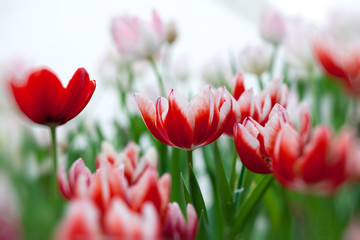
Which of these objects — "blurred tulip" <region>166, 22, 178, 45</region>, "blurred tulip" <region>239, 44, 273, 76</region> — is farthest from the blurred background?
"blurred tulip" <region>239, 44, 273, 76</region>

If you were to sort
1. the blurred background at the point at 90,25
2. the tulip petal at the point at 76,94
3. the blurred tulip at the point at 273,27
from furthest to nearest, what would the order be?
the blurred background at the point at 90,25 → the blurred tulip at the point at 273,27 → the tulip petal at the point at 76,94

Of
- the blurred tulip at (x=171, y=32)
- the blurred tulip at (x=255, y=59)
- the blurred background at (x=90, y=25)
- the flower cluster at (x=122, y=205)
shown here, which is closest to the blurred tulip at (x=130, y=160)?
the flower cluster at (x=122, y=205)

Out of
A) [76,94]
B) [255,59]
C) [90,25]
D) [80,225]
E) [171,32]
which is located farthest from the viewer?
[90,25]

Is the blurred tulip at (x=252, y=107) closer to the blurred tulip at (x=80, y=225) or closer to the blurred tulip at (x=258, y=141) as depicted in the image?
the blurred tulip at (x=258, y=141)

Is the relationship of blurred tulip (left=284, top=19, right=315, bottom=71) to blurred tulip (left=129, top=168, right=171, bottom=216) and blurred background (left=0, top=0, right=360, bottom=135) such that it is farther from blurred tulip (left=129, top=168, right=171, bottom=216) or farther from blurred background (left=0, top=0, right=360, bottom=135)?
blurred background (left=0, top=0, right=360, bottom=135)

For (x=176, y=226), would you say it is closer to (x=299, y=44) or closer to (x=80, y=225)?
(x=80, y=225)

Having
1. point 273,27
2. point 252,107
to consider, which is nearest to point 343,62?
point 252,107
